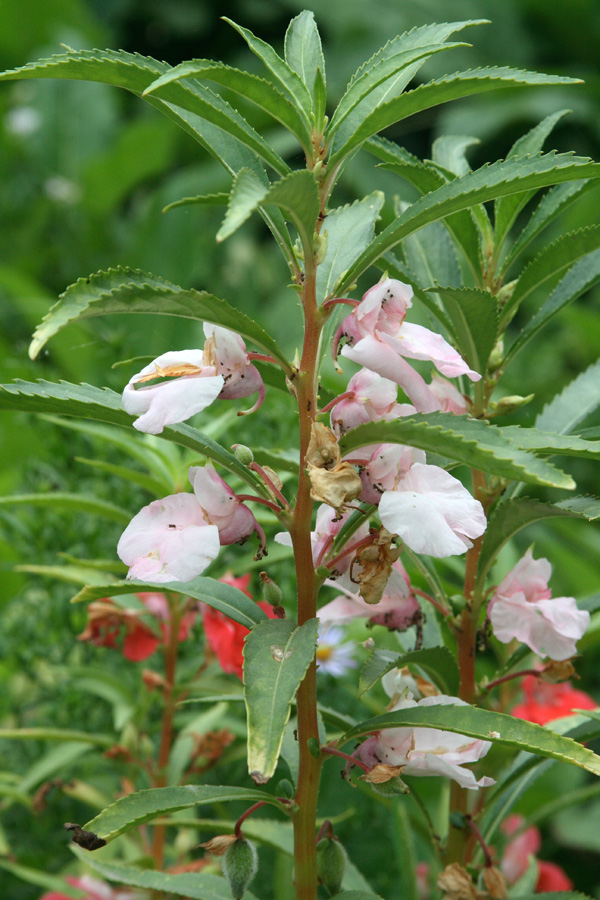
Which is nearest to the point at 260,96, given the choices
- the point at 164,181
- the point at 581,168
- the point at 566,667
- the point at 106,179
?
the point at 581,168

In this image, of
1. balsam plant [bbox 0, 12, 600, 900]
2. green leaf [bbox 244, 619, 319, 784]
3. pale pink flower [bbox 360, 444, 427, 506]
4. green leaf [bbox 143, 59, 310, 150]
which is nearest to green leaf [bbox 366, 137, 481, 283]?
balsam plant [bbox 0, 12, 600, 900]

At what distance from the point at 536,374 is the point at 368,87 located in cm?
181

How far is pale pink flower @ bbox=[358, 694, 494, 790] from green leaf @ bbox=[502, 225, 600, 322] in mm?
312

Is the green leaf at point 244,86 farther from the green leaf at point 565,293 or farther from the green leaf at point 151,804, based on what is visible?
the green leaf at point 151,804

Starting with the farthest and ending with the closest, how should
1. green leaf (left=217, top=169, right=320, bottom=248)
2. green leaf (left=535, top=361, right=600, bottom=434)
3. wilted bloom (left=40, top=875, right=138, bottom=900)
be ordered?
wilted bloom (left=40, top=875, right=138, bottom=900) → green leaf (left=535, top=361, right=600, bottom=434) → green leaf (left=217, top=169, right=320, bottom=248)

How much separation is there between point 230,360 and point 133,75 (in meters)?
0.17

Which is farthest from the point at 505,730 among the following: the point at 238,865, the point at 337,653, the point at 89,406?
the point at 337,653

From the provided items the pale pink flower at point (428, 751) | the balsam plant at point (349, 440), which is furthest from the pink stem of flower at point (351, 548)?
the pale pink flower at point (428, 751)

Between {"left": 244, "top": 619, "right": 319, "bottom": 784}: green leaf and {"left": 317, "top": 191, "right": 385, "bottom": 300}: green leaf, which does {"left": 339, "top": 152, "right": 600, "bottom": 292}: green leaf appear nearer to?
{"left": 317, "top": 191, "right": 385, "bottom": 300}: green leaf

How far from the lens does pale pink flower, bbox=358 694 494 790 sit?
0.58 meters

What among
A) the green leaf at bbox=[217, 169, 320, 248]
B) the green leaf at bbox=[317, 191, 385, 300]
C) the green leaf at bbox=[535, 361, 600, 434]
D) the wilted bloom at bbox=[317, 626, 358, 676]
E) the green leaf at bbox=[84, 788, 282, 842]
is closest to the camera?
the green leaf at bbox=[217, 169, 320, 248]

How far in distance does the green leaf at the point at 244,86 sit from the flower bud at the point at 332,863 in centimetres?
47

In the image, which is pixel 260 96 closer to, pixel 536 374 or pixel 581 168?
pixel 581 168

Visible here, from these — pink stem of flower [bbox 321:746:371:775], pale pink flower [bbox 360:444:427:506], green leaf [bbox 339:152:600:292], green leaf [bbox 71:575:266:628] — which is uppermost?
green leaf [bbox 339:152:600:292]
